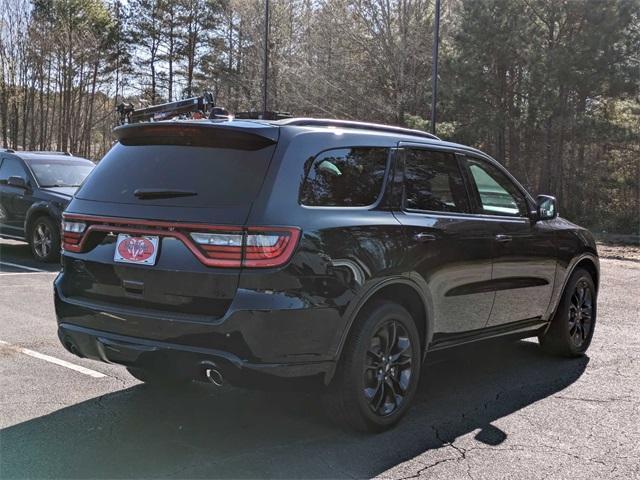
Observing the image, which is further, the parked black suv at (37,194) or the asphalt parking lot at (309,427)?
the parked black suv at (37,194)

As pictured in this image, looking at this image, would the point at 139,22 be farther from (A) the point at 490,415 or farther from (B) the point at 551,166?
(A) the point at 490,415

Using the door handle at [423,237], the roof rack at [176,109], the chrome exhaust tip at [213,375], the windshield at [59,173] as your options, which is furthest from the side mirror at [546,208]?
the windshield at [59,173]

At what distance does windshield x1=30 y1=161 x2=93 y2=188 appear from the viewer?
11641mm

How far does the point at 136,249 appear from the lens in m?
3.69

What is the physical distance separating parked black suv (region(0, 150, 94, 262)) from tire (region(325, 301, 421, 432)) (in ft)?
26.4

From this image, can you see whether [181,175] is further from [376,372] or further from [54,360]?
[54,360]

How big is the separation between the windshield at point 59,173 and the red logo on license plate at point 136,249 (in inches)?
338

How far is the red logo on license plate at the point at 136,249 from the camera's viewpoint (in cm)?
365

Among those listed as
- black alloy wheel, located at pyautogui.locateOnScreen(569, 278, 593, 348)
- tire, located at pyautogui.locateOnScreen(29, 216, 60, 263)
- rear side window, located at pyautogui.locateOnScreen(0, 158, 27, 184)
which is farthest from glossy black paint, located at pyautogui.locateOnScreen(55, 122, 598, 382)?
rear side window, located at pyautogui.locateOnScreen(0, 158, 27, 184)

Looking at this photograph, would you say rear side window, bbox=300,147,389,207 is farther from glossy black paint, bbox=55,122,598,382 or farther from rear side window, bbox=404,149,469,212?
rear side window, bbox=404,149,469,212

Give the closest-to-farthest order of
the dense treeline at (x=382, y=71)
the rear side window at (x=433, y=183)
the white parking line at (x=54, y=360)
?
1. the rear side window at (x=433, y=183)
2. the white parking line at (x=54, y=360)
3. the dense treeline at (x=382, y=71)

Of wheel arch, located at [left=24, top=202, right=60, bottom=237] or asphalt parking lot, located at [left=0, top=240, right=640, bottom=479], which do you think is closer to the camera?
asphalt parking lot, located at [left=0, top=240, right=640, bottom=479]

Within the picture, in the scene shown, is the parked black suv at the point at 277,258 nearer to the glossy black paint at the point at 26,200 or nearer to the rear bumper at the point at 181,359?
the rear bumper at the point at 181,359

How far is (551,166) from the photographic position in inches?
922
